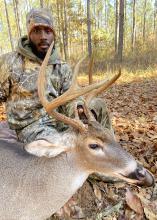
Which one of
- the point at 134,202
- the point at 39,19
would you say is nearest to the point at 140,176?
the point at 134,202

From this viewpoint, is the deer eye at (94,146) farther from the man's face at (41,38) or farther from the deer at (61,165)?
the man's face at (41,38)

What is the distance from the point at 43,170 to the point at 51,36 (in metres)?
1.94

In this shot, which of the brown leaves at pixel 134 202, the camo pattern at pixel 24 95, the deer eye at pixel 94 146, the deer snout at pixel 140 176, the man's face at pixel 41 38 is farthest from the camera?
the man's face at pixel 41 38

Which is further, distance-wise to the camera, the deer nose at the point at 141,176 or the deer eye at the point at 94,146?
the deer eye at the point at 94,146

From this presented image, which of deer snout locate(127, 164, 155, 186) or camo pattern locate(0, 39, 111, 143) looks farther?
camo pattern locate(0, 39, 111, 143)

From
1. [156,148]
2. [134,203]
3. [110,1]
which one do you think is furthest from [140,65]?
[110,1]

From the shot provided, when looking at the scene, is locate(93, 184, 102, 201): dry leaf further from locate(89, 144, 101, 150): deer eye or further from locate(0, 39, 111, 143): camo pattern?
locate(89, 144, 101, 150): deer eye

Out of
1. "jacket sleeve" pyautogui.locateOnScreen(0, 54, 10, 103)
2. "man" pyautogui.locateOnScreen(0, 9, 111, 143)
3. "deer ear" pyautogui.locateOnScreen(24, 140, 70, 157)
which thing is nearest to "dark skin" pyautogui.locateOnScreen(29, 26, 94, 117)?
"man" pyautogui.locateOnScreen(0, 9, 111, 143)

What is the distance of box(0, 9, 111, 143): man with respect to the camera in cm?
434

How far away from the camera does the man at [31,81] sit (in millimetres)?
4336

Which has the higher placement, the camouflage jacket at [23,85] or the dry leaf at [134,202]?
the camouflage jacket at [23,85]

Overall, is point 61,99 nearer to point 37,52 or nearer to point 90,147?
point 90,147

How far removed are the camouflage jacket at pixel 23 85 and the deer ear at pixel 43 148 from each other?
1.27 meters

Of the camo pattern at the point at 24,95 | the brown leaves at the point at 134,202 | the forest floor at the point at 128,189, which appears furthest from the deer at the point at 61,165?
the camo pattern at the point at 24,95
